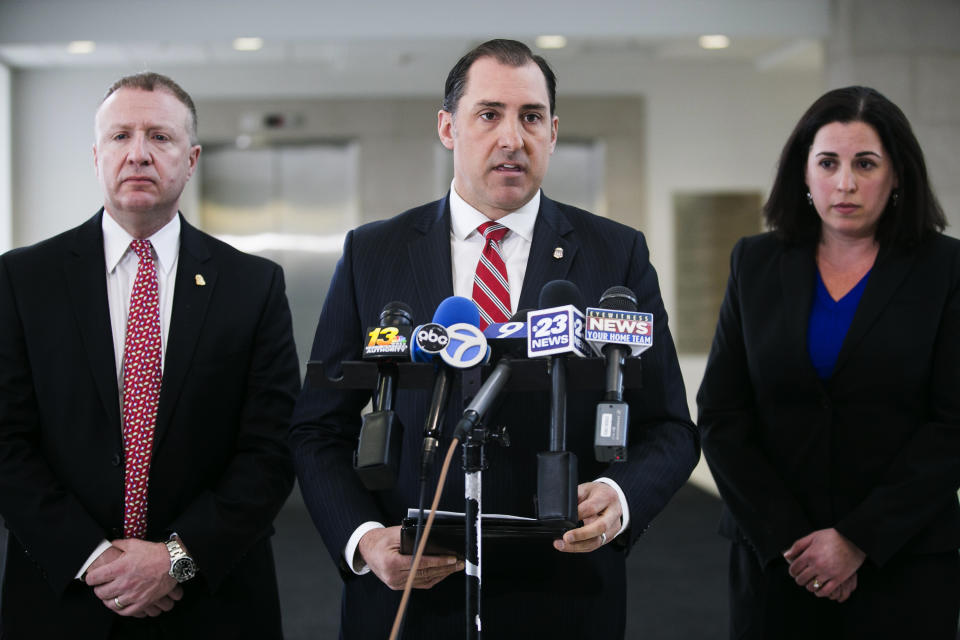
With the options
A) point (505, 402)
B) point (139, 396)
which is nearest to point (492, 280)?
point (505, 402)

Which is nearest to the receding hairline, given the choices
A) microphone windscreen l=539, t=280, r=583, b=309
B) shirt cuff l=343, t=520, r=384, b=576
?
shirt cuff l=343, t=520, r=384, b=576

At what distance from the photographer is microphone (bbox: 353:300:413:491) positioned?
133 centimetres

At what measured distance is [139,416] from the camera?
226cm

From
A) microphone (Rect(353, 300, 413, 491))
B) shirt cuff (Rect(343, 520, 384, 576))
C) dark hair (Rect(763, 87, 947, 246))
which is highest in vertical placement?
dark hair (Rect(763, 87, 947, 246))

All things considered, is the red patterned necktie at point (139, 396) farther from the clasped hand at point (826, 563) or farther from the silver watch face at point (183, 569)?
the clasped hand at point (826, 563)

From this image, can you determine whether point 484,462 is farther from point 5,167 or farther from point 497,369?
point 5,167

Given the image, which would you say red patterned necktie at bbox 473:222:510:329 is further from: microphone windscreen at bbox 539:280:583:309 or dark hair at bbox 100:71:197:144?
dark hair at bbox 100:71:197:144

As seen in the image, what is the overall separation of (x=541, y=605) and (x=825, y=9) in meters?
6.86

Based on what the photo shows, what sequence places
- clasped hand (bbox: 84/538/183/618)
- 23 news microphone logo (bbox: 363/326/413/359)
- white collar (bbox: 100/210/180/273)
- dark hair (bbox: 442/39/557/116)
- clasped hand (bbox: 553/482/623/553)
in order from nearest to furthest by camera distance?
23 news microphone logo (bbox: 363/326/413/359) → clasped hand (bbox: 553/482/623/553) → dark hair (bbox: 442/39/557/116) → clasped hand (bbox: 84/538/183/618) → white collar (bbox: 100/210/180/273)

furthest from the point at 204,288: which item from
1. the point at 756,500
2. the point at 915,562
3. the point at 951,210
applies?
the point at 951,210

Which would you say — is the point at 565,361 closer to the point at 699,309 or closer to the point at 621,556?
the point at 621,556

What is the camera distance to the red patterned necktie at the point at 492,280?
6.32ft

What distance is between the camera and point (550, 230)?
2016mm

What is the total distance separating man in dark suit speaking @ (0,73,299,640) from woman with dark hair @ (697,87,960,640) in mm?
1157
